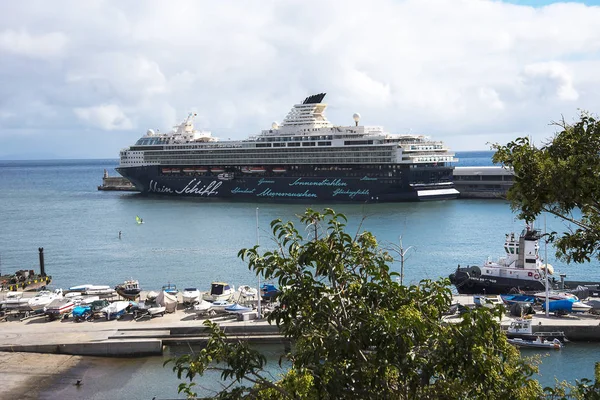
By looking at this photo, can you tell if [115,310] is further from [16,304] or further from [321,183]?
[321,183]

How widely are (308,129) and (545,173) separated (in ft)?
Answer: 249

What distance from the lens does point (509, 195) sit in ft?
26.9

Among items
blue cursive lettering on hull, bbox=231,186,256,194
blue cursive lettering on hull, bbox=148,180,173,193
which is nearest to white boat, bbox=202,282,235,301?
blue cursive lettering on hull, bbox=231,186,256,194

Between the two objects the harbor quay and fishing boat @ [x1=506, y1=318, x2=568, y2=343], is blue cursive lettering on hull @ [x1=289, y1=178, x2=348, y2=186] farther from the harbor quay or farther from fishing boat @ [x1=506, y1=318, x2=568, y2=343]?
fishing boat @ [x1=506, y1=318, x2=568, y2=343]

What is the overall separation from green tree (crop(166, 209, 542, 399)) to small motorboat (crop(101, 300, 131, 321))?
17935 millimetres

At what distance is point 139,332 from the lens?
23141 millimetres

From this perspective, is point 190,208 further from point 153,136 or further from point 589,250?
point 589,250

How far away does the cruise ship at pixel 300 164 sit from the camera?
73625 millimetres

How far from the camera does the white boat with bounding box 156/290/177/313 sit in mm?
25562

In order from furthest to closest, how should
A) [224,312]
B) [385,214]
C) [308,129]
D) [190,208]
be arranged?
[308,129] < [190,208] < [385,214] < [224,312]

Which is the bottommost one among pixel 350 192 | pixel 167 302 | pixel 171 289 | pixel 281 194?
pixel 171 289

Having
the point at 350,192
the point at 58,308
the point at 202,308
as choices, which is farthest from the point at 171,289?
the point at 350,192

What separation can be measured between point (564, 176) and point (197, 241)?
41004 mm

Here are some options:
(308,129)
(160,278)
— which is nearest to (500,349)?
(160,278)
